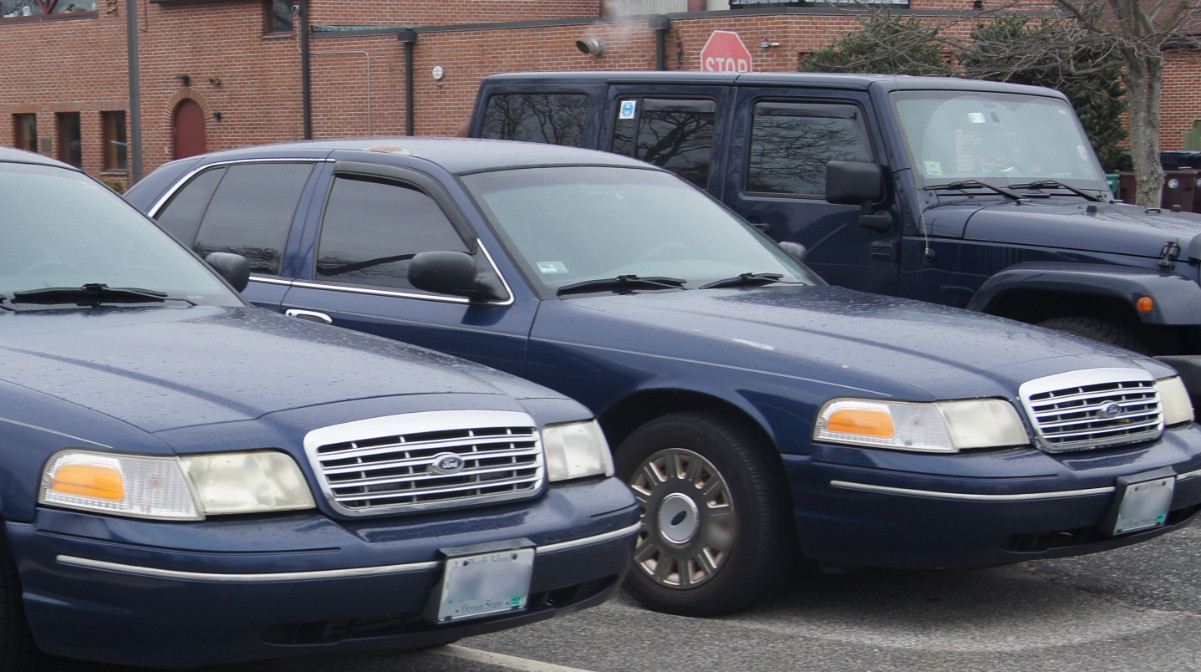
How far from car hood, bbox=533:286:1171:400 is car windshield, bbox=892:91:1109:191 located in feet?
6.19

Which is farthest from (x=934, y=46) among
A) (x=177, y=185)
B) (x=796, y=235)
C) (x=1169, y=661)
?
(x=1169, y=661)

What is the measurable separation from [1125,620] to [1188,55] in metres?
26.4

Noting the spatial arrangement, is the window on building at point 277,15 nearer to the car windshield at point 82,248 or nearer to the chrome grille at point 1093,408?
the car windshield at point 82,248

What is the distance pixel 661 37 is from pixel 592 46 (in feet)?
4.16

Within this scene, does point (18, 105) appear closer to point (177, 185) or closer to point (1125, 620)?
point (177, 185)

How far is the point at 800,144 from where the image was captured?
7.65 m

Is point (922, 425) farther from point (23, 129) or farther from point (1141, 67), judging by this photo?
point (23, 129)

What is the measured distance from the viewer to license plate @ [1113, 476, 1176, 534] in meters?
4.78

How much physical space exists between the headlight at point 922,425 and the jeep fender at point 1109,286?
7.15 ft

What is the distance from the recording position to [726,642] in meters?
4.66

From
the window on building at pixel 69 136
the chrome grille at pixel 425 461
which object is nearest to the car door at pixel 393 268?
the chrome grille at pixel 425 461

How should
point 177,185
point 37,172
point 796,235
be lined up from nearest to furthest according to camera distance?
point 37,172
point 177,185
point 796,235

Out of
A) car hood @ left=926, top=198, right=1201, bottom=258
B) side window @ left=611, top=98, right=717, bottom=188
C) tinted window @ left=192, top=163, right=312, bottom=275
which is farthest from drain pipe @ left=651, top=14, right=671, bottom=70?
tinted window @ left=192, top=163, right=312, bottom=275

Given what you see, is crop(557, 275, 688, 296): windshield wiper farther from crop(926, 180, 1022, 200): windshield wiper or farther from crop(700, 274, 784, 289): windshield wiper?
crop(926, 180, 1022, 200): windshield wiper
